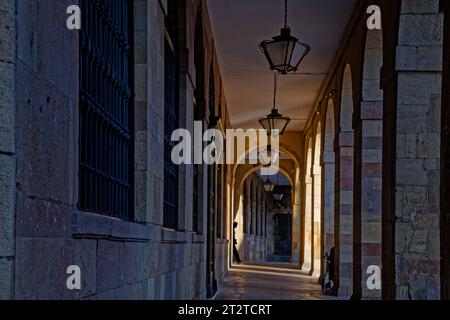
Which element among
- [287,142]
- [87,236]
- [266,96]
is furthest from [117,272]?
[287,142]

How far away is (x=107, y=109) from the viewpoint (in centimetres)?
407

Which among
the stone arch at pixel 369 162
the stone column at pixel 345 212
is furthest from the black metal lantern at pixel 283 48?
the stone column at pixel 345 212

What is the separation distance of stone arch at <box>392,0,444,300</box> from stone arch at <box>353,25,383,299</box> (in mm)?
2328

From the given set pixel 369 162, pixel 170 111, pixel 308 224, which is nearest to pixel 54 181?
pixel 170 111

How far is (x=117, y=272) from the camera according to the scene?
3.80m

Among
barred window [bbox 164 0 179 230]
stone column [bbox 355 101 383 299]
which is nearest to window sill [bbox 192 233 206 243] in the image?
barred window [bbox 164 0 179 230]

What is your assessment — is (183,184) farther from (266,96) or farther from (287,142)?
(287,142)

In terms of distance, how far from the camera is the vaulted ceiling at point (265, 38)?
32.7 feet

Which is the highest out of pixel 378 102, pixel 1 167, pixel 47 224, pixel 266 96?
pixel 266 96

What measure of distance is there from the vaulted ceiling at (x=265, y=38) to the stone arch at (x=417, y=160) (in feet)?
10.5

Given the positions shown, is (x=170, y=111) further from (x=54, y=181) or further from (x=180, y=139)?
(x=54, y=181)

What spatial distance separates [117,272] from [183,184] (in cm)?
334

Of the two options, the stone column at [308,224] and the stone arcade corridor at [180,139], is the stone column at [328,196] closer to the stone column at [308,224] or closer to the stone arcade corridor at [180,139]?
the stone arcade corridor at [180,139]
